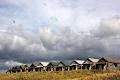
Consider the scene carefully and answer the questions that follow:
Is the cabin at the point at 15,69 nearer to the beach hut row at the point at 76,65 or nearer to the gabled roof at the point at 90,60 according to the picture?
the beach hut row at the point at 76,65

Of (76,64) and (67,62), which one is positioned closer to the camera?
(76,64)

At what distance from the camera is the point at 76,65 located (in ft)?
392

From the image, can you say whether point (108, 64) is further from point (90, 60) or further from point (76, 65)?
point (76, 65)

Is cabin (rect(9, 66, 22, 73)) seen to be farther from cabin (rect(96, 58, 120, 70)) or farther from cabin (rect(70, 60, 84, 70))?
cabin (rect(96, 58, 120, 70))

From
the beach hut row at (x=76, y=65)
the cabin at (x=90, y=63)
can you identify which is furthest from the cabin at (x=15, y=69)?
the cabin at (x=90, y=63)

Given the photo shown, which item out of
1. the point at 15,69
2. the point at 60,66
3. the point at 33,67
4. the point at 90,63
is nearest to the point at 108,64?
the point at 90,63

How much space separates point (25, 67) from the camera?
141250 mm

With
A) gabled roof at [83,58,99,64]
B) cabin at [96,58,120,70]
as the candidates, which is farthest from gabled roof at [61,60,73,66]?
cabin at [96,58,120,70]

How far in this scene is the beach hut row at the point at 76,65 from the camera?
111188 millimetres

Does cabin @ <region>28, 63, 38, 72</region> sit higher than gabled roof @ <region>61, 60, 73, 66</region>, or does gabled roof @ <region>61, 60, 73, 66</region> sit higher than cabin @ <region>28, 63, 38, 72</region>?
gabled roof @ <region>61, 60, 73, 66</region>

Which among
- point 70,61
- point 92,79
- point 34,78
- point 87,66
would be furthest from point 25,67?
point 92,79

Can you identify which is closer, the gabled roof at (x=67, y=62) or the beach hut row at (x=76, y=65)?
the beach hut row at (x=76, y=65)

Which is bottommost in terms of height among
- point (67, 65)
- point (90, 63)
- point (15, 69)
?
point (15, 69)

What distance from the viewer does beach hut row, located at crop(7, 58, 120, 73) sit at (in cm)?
11119
